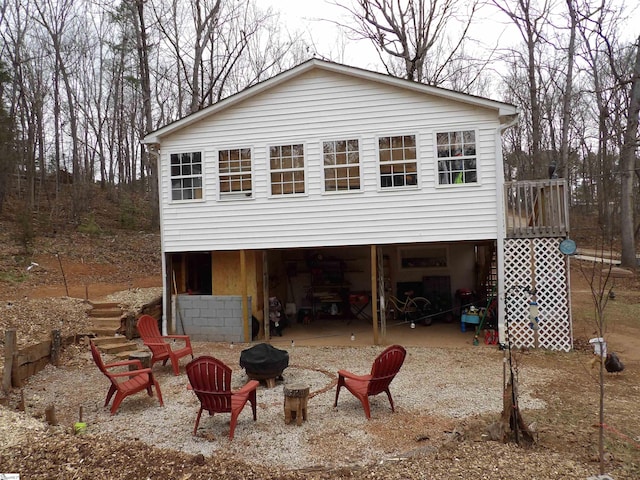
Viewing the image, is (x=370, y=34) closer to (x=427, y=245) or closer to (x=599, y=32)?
(x=599, y=32)

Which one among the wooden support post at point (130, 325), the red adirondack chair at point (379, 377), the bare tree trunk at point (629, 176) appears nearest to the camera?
the red adirondack chair at point (379, 377)

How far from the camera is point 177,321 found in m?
10.5

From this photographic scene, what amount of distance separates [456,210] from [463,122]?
186 centimetres

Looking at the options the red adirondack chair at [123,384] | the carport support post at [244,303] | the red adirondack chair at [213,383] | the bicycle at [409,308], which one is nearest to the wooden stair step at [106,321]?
the carport support post at [244,303]

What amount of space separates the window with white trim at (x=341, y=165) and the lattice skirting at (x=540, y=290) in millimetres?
3530

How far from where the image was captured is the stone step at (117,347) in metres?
8.68

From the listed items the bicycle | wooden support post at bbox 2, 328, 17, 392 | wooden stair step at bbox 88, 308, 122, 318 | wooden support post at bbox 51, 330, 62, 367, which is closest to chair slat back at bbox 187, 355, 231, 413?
wooden support post at bbox 2, 328, 17, 392

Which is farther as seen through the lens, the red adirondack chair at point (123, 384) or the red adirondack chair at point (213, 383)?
the red adirondack chair at point (123, 384)

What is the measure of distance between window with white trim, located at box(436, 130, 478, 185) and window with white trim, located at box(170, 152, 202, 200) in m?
5.51

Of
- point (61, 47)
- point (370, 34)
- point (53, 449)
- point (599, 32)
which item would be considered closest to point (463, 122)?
point (599, 32)

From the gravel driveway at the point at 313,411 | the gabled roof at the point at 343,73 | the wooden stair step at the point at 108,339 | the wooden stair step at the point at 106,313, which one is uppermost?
the gabled roof at the point at 343,73

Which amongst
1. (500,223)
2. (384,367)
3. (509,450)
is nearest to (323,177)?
(500,223)

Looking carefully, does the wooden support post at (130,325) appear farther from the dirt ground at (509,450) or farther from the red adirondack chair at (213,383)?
the red adirondack chair at (213,383)

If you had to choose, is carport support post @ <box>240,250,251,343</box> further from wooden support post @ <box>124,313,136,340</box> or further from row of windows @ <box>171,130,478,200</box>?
wooden support post @ <box>124,313,136,340</box>
